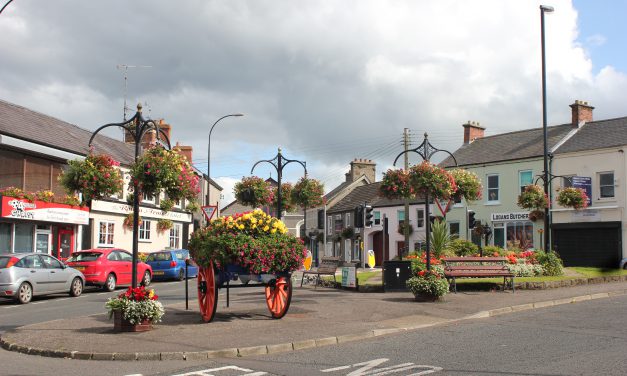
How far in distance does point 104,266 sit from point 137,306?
11641 mm

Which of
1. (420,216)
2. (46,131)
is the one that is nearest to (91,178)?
(46,131)

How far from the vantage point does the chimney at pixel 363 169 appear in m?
64.2

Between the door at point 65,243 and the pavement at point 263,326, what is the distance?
53.0 feet

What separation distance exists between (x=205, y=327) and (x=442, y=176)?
754cm

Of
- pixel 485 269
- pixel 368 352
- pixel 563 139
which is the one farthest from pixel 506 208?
pixel 368 352

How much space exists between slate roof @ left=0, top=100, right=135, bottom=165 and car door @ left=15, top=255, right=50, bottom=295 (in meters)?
7.98

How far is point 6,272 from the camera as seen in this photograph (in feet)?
57.1

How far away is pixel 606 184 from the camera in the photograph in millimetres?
35438

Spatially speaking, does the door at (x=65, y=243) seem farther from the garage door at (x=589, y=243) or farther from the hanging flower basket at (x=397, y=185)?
the garage door at (x=589, y=243)

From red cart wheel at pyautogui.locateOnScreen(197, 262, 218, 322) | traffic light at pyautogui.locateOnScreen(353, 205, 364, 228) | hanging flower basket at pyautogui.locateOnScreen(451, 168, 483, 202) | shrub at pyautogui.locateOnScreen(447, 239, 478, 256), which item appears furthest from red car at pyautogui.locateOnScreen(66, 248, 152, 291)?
shrub at pyautogui.locateOnScreen(447, 239, 478, 256)

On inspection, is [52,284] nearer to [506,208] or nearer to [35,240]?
[35,240]

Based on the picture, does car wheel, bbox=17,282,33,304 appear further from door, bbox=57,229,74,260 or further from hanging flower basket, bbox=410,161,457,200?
door, bbox=57,229,74,260

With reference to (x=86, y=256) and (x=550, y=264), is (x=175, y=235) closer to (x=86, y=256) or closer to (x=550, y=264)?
(x=86, y=256)

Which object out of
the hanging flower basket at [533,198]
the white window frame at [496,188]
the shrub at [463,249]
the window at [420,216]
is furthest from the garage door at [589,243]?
the hanging flower basket at [533,198]
